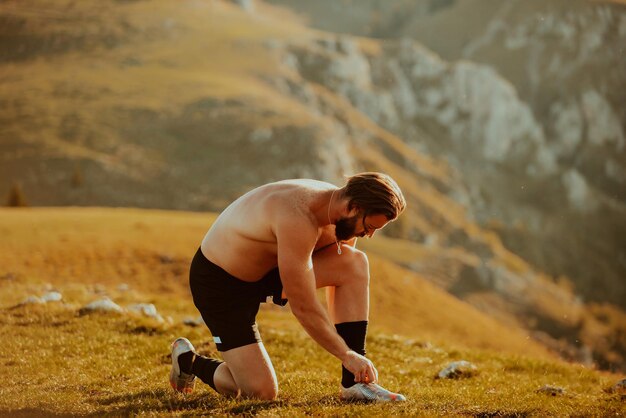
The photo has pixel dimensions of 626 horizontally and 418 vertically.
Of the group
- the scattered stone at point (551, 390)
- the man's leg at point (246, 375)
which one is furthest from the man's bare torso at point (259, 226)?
the scattered stone at point (551, 390)

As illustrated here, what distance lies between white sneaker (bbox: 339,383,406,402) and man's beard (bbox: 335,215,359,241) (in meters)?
1.83

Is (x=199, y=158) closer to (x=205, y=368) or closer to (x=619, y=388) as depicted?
(x=619, y=388)

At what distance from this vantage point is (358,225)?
7.84 m

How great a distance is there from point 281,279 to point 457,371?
5.60 meters

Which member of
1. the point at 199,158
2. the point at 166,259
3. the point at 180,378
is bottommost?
the point at 199,158

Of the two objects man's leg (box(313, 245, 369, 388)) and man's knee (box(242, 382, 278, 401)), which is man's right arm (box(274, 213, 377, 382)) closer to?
man's leg (box(313, 245, 369, 388))

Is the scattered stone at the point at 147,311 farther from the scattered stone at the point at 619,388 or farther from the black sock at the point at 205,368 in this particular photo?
the scattered stone at the point at 619,388

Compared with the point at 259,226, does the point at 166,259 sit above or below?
below

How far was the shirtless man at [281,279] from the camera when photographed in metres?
7.85

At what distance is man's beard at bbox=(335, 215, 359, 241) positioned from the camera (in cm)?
786

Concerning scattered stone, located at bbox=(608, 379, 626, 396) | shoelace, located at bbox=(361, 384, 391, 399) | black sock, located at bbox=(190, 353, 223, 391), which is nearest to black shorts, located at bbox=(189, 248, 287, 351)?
black sock, located at bbox=(190, 353, 223, 391)

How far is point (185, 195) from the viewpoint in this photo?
149 m

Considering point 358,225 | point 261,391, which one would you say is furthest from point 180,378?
point 358,225

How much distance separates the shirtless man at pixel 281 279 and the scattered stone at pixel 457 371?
12.8ft
